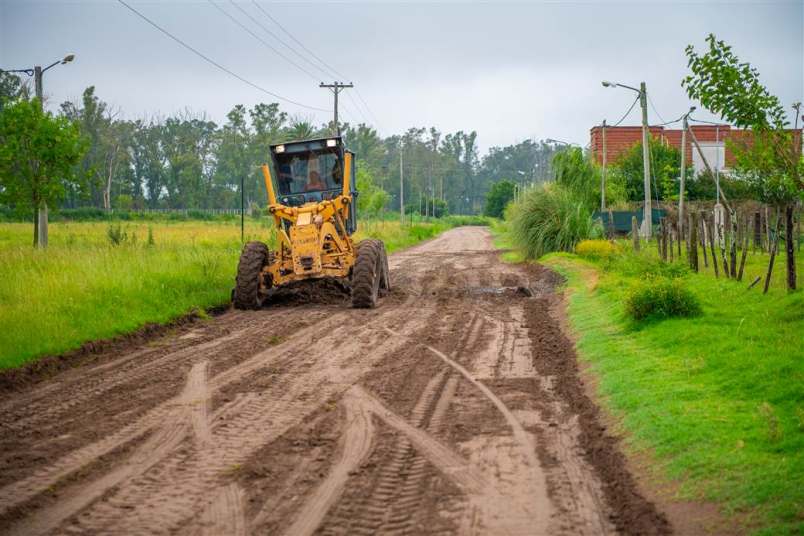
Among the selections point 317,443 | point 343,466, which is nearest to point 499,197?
point 317,443

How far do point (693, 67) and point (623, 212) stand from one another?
2927 cm

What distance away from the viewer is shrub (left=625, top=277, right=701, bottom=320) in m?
12.0

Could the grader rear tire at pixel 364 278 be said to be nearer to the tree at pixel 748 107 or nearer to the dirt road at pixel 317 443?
the dirt road at pixel 317 443

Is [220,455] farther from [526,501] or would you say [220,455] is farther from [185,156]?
[185,156]

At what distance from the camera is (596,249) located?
27.1m

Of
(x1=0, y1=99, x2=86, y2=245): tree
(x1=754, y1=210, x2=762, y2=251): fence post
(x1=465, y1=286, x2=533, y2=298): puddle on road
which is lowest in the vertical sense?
(x1=465, y1=286, x2=533, y2=298): puddle on road

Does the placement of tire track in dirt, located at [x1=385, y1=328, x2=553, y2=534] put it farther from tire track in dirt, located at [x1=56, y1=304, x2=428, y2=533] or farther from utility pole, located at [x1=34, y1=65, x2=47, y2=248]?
utility pole, located at [x1=34, y1=65, x2=47, y2=248]

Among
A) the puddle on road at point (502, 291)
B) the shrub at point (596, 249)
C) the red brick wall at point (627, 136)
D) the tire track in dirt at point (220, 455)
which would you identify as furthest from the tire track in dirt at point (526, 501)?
the red brick wall at point (627, 136)

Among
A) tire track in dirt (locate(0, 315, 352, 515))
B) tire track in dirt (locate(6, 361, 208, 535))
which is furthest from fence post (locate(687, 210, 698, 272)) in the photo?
tire track in dirt (locate(6, 361, 208, 535))

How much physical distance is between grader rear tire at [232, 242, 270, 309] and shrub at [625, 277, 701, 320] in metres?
7.24

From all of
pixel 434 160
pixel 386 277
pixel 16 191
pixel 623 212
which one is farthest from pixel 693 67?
pixel 434 160

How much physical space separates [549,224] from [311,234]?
1604 cm

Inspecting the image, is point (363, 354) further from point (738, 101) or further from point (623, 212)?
point (623, 212)

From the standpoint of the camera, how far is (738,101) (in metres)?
10.2
